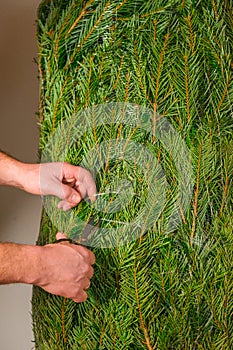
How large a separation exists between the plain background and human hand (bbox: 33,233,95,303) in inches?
23.2

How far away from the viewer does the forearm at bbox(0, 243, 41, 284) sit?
0.78 m

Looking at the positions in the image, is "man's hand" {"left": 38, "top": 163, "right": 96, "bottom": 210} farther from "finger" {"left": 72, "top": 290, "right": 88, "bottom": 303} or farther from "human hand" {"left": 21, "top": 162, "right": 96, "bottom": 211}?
"finger" {"left": 72, "top": 290, "right": 88, "bottom": 303}

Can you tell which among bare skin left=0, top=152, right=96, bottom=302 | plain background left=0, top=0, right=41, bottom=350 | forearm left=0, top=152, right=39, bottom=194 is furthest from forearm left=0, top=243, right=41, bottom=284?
plain background left=0, top=0, right=41, bottom=350

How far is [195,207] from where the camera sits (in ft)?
2.60

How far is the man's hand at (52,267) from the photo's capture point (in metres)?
0.78

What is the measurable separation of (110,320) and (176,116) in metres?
0.28

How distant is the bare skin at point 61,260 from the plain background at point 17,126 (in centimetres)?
55

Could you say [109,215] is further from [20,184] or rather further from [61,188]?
[20,184]

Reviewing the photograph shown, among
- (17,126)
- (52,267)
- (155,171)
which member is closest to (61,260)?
(52,267)

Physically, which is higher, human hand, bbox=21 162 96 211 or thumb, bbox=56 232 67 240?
human hand, bbox=21 162 96 211

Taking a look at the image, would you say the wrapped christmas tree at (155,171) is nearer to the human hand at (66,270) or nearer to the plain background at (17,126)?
the human hand at (66,270)

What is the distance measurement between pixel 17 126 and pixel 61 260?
0.63m

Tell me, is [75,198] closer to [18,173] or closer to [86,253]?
[86,253]

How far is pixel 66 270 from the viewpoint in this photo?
807 millimetres
